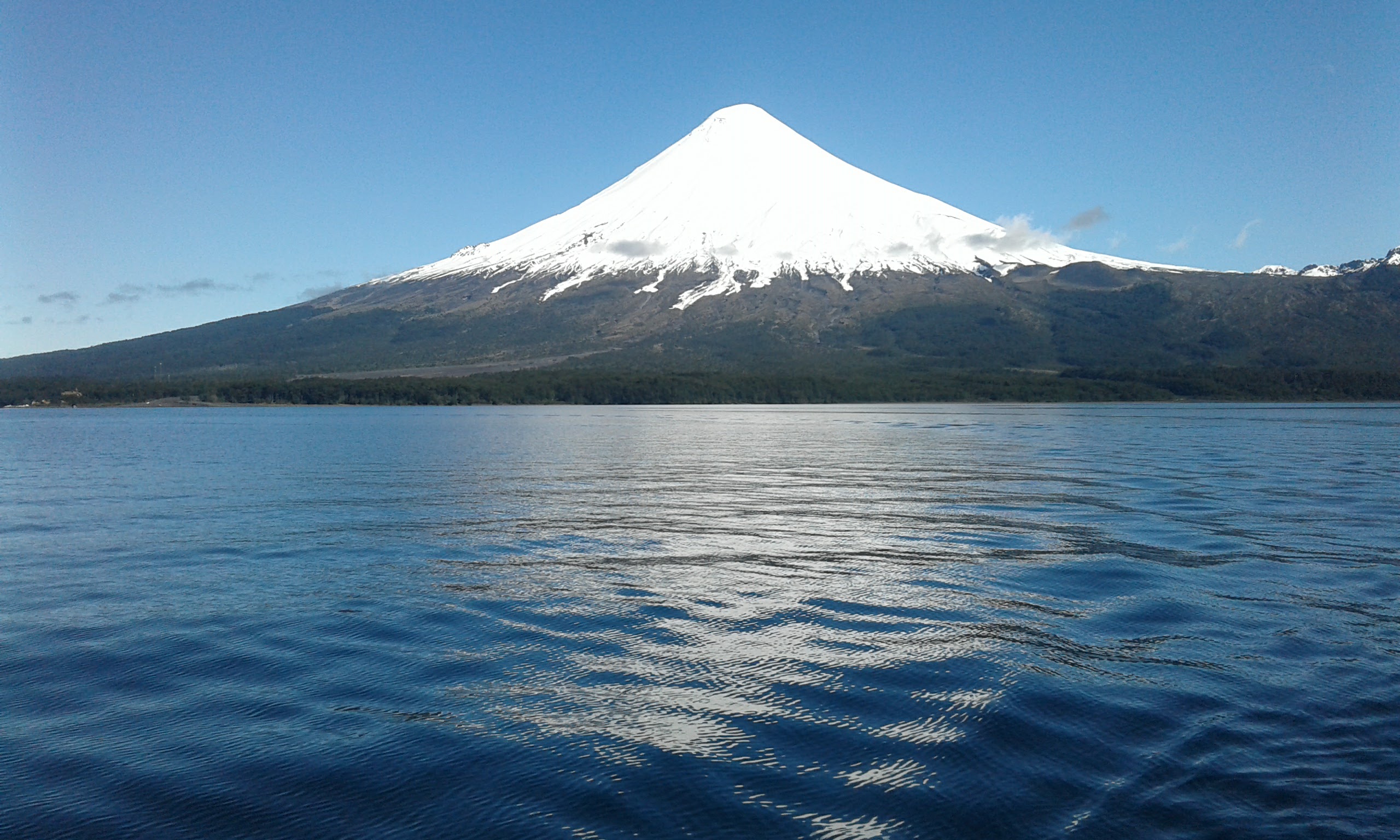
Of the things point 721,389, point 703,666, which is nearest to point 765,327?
point 721,389

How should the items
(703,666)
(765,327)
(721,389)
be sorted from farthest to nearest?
(765,327) < (721,389) < (703,666)

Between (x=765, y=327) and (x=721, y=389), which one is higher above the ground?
(x=765, y=327)

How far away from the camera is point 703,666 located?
9.33 metres

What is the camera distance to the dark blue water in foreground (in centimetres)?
638

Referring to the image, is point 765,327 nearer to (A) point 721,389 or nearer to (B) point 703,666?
(A) point 721,389

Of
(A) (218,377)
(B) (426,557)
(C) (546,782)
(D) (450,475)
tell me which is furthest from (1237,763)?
(A) (218,377)

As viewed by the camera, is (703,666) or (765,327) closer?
(703,666)

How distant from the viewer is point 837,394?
4737 inches

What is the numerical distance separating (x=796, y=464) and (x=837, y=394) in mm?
89084

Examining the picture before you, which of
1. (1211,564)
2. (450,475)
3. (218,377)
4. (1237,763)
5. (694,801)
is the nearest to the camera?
(694,801)

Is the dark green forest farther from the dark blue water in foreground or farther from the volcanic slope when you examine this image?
the dark blue water in foreground

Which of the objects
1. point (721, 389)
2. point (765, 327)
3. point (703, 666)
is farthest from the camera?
point (765, 327)

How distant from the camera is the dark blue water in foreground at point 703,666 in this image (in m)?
6.38

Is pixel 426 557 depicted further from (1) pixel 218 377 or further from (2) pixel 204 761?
(1) pixel 218 377
